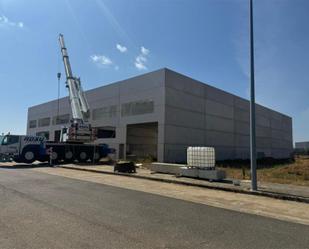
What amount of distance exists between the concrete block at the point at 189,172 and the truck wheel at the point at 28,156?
16245mm

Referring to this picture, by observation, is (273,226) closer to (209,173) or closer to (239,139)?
(209,173)

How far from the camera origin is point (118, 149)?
1540 inches

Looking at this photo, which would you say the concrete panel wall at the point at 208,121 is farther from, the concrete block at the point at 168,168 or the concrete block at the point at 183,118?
the concrete block at the point at 168,168

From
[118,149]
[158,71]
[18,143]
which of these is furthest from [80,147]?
[158,71]

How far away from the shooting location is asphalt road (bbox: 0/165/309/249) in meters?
5.43

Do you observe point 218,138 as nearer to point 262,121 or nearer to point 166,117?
point 166,117

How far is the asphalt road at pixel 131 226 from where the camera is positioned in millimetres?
5426

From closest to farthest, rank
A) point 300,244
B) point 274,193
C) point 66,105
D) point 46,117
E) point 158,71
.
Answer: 1. point 300,244
2. point 274,193
3. point 158,71
4. point 66,105
5. point 46,117

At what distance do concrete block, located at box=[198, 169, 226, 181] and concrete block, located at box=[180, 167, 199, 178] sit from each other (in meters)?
0.28

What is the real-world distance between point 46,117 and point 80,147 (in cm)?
2941

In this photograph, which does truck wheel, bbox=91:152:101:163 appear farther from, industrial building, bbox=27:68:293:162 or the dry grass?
the dry grass

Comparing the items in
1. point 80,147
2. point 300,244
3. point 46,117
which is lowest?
point 300,244

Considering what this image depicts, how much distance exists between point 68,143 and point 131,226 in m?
25.5

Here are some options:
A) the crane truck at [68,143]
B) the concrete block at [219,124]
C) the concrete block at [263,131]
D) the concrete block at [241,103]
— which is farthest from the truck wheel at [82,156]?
the concrete block at [263,131]
